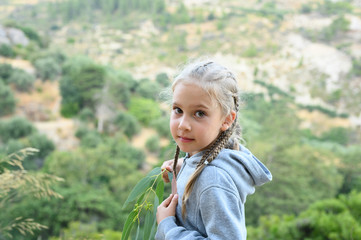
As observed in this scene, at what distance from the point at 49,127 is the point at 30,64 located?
4.06 meters

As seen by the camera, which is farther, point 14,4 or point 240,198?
point 14,4

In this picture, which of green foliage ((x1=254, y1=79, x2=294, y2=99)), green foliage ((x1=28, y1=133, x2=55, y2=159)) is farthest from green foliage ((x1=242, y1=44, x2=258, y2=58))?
green foliage ((x1=28, y1=133, x2=55, y2=159))

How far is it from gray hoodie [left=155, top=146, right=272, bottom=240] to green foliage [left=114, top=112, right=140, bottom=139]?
13924 millimetres

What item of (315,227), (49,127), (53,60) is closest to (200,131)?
(315,227)

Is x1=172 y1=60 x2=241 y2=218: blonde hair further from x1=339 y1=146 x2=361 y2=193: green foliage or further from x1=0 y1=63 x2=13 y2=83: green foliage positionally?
x1=0 y1=63 x2=13 y2=83: green foliage

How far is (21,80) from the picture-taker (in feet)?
46.2

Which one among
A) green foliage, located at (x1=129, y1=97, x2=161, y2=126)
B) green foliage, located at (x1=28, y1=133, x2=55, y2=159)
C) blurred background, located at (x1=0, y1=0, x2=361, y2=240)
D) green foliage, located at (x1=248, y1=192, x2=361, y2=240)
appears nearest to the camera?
green foliage, located at (x1=248, y1=192, x2=361, y2=240)

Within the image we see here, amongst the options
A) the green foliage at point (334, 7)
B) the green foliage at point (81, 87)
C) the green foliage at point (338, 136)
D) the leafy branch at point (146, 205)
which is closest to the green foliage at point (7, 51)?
the green foliage at point (81, 87)

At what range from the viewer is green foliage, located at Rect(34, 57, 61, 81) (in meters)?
15.0

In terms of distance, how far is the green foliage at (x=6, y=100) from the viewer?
1311 cm

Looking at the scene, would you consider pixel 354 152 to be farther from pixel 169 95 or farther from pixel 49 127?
pixel 169 95

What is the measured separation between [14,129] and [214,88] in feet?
40.4

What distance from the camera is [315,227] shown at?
3484 mm

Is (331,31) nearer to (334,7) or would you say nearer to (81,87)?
(334,7)
